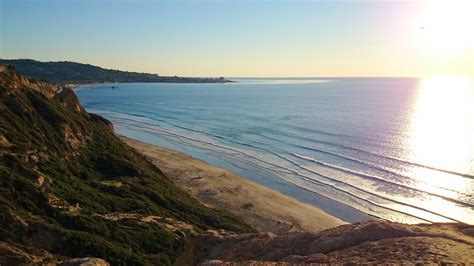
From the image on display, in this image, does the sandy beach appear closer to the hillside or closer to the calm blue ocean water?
the calm blue ocean water

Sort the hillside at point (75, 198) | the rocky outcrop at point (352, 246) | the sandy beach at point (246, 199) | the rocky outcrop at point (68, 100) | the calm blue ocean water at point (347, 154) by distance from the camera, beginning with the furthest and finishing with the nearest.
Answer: the rocky outcrop at point (68, 100) < the calm blue ocean water at point (347, 154) < the sandy beach at point (246, 199) < the hillside at point (75, 198) < the rocky outcrop at point (352, 246)

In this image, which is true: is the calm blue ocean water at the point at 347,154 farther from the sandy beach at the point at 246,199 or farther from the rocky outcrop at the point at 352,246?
the rocky outcrop at the point at 352,246

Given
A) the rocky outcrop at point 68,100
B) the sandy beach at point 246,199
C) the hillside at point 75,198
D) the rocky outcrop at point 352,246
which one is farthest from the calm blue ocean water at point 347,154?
the rocky outcrop at point 352,246

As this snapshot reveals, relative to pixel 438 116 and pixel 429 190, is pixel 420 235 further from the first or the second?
pixel 438 116

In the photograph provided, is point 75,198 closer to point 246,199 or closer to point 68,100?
point 246,199

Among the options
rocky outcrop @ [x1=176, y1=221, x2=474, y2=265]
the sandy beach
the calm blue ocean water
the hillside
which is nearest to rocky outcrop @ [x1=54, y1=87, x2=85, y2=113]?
the hillside

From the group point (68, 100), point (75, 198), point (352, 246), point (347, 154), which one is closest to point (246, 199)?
point (75, 198)

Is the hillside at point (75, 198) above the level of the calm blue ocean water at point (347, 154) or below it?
above
